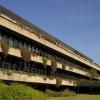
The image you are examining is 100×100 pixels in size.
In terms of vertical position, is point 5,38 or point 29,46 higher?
point 5,38

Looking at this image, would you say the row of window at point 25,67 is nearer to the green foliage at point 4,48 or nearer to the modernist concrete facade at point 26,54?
the modernist concrete facade at point 26,54

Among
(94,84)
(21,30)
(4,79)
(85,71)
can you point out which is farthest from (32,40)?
(85,71)

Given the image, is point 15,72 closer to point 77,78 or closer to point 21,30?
point 21,30

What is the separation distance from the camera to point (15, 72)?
138 feet

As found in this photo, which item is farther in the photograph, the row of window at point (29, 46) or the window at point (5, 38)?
the row of window at point (29, 46)

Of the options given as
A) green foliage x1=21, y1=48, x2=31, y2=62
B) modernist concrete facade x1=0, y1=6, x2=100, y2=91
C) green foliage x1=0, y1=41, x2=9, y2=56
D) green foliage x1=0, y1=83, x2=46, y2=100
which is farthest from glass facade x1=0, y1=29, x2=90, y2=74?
green foliage x1=0, y1=83, x2=46, y2=100

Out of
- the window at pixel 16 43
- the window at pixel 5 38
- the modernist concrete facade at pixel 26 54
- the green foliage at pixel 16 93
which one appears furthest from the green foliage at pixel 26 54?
the green foliage at pixel 16 93

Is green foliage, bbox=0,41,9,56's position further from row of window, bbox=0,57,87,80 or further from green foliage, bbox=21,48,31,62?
green foliage, bbox=21,48,31,62

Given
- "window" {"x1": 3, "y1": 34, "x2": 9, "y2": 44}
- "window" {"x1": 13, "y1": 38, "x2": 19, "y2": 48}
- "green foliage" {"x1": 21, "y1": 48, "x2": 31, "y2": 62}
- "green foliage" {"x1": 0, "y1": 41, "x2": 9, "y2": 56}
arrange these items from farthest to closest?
"window" {"x1": 13, "y1": 38, "x2": 19, "y2": 48} < "green foliage" {"x1": 21, "y1": 48, "x2": 31, "y2": 62} < "window" {"x1": 3, "y1": 34, "x2": 9, "y2": 44} < "green foliage" {"x1": 0, "y1": 41, "x2": 9, "y2": 56}

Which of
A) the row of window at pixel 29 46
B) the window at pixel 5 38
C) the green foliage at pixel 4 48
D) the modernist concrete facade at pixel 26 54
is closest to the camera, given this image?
the green foliage at pixel 4 48

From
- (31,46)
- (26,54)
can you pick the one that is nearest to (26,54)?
(26,54)

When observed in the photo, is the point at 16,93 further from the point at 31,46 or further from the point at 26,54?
the point at 31,46

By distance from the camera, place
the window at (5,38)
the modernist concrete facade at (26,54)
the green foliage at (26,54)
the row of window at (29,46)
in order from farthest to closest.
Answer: the green foliage at (26,54), the row of window at (29,46), the window at (5,38), the modernist concrete facade at (26,54)

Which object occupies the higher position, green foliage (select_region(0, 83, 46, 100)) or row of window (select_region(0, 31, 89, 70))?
row of window (select_region(0, 31, 89, 70))
